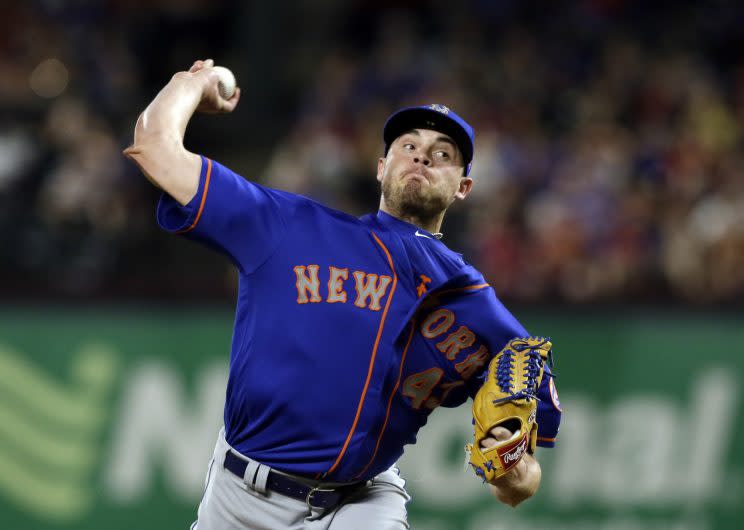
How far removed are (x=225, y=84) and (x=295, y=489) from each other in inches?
49.4

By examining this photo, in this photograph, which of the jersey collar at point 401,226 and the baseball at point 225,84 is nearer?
the baseball at point 225,84

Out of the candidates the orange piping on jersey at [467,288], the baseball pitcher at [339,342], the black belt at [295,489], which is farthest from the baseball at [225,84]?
the black belt at [295,489]

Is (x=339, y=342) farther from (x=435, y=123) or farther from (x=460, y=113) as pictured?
(x=460, y=113)

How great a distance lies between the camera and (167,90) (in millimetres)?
3352

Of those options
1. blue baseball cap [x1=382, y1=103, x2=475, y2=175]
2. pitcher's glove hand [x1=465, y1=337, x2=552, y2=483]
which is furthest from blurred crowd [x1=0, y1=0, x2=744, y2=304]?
pitcher's glove hand [x1=465, y1=337, x2=552, y2=483]

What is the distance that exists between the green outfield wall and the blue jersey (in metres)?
3.79

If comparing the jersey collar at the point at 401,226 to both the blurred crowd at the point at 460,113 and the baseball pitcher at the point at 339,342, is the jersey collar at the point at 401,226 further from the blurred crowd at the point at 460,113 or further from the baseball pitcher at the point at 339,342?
the blurred crowd at the point at 460,113

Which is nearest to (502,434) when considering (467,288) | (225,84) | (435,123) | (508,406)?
(508,406)

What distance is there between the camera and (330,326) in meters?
3.43

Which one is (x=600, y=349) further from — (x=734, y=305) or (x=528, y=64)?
(x=528, y=64)

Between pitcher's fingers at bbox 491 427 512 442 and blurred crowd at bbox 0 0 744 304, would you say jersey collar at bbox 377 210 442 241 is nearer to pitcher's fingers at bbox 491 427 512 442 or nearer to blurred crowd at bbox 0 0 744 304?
pitcher's fingers at bbox 491 427 512 442

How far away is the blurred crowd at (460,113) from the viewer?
26.5 ft

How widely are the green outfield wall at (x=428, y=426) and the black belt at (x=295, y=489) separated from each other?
3.73 metres

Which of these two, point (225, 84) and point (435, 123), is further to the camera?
point (435, 123)
